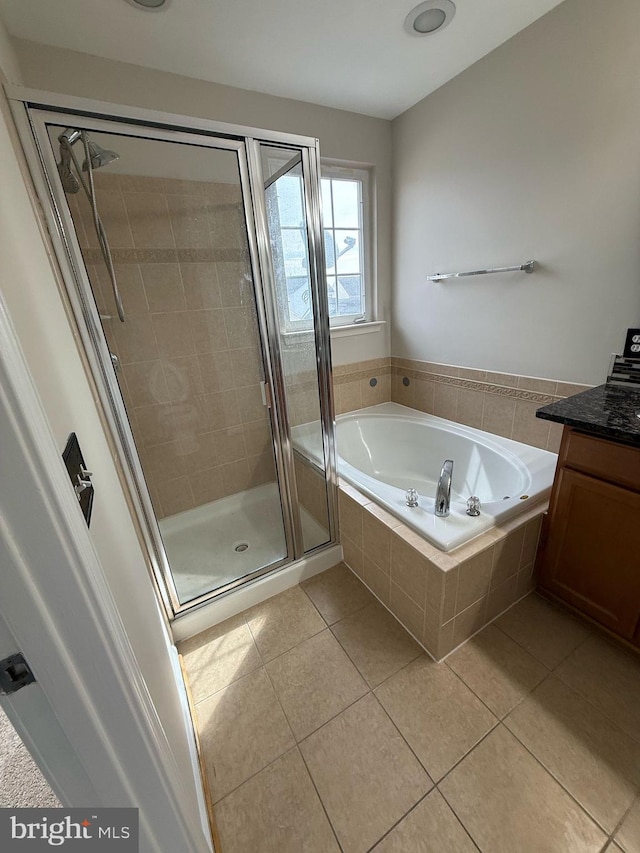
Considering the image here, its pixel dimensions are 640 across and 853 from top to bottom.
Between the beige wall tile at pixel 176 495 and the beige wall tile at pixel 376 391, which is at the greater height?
the beige wall tile at pixel 376 391

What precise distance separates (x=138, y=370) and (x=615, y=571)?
7.50 feet

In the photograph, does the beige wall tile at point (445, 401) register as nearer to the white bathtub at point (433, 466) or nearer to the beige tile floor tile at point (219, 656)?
the white bathtub at point (433, 466)

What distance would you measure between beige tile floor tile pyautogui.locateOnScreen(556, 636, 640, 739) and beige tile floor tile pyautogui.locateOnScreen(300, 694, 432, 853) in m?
0.66

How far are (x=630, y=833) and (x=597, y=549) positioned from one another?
0.73 metres

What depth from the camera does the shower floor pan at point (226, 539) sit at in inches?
65.7

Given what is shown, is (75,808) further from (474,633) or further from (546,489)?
(546,489)

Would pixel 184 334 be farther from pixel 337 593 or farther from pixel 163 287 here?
pixel 337 593

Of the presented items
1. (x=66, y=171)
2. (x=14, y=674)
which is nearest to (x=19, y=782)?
(x=14, y=674)

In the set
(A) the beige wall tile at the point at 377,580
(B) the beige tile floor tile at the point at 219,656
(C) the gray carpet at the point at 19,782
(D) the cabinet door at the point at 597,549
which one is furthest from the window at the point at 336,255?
(C) the gray carpet at the point at 19,782

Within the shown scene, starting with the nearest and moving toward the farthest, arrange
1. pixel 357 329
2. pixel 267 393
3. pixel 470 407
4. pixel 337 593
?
1. pixel 267 393
2. pixel 337 593
3. pixel 470 407
4. pixel 357 329

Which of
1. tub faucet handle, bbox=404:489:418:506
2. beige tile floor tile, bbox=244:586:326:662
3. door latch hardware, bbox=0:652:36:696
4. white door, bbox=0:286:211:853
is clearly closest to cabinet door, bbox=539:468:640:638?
tub faucet handle, bbox=404:489:418:506

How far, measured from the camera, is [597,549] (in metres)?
1.23

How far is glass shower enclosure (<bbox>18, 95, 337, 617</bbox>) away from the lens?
109 centimetres

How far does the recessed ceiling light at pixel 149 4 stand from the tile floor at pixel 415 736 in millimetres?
2463
